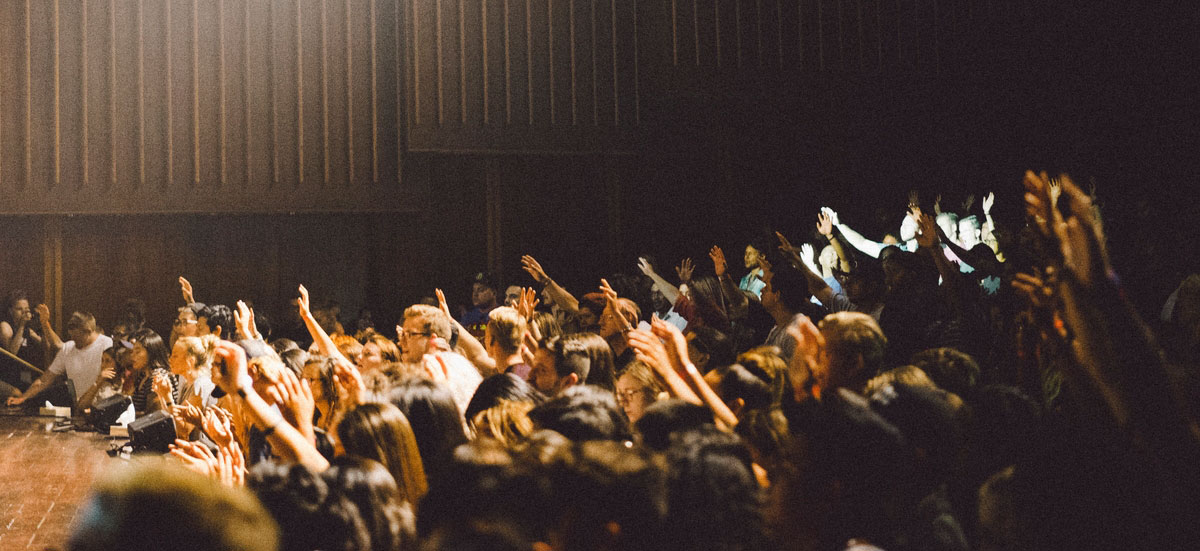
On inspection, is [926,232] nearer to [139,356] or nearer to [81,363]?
[139,356]

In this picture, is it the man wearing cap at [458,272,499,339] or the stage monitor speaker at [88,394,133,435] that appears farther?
the man wearing cap at [458,272,499,339]

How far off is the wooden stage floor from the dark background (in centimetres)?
257

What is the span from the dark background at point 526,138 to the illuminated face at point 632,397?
711 cm

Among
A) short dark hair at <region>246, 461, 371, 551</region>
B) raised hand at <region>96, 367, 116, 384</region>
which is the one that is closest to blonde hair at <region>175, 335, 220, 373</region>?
short dark hair at <region>246, 461, 371, 551</region>

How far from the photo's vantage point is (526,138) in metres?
10.5

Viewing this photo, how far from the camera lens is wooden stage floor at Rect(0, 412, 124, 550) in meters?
4.98

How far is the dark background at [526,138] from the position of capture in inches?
400

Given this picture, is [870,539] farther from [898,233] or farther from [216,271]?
[216,271]

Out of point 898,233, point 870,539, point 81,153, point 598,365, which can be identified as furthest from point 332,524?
point 81,153

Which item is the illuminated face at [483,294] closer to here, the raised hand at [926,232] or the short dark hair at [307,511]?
the raised hand at [926,232]

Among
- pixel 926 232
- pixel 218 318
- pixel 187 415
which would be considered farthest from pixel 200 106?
pixel 926 232

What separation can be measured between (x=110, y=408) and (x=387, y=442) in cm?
655

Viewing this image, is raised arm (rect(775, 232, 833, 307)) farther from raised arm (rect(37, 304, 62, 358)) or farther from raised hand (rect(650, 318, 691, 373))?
raised arm (rect(37, 304, 62, 358))

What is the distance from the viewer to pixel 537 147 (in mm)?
10547
